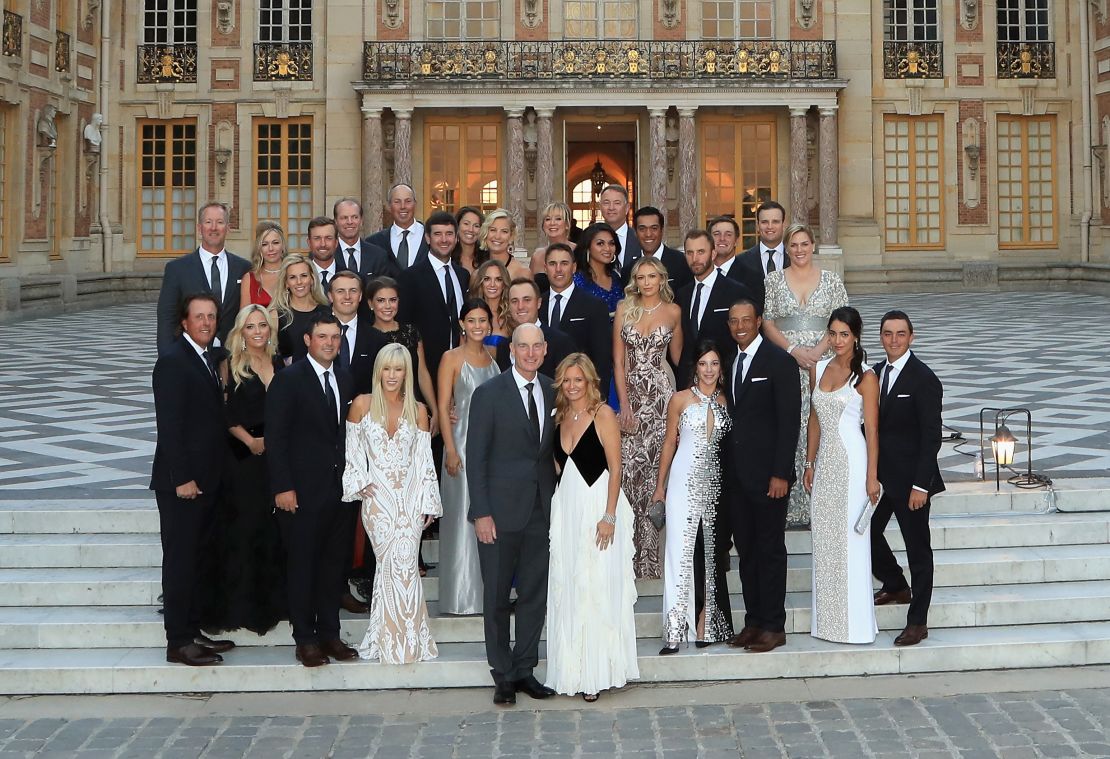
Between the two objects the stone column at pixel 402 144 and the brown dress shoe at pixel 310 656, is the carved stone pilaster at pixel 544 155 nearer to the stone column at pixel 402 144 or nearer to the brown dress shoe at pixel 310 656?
the stone column at pixel 402 144

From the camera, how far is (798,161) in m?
26.3

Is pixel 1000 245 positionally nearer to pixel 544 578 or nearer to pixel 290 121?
pixel 290 121

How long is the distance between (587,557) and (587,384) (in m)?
0.78

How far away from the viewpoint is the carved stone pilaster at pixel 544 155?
25922mm

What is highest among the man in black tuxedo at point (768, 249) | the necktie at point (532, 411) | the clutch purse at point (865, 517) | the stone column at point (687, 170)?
the stone column at point (687, 170)

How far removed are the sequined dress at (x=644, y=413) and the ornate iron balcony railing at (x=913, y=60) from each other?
22.0m

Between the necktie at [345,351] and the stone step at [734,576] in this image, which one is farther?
the stone step at [734,576]

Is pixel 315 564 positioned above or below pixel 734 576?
above

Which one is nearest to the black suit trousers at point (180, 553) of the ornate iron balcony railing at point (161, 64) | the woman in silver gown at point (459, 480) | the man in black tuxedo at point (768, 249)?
the woman in silver gown at point (459, 480)

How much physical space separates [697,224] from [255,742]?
2181 centimetres

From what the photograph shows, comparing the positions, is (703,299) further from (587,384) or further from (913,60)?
(913,60)

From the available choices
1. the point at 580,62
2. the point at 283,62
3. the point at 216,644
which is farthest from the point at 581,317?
the point at 283,62

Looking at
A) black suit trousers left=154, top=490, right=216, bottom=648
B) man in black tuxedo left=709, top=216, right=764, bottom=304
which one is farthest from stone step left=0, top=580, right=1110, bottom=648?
man in black tuxedo left=709, top=216, right=764, bottom=304

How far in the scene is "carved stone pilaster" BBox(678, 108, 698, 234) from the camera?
2608 centimetres
